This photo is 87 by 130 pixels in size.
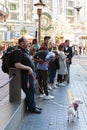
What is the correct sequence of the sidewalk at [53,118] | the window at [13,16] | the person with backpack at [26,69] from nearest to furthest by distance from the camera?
the sidewalk at [53,118] → the person with backpack at [26,69] → the window at [13,16]

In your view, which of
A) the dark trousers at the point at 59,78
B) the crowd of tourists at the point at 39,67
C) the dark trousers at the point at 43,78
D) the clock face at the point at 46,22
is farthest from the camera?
the clock face at the point at 46,22

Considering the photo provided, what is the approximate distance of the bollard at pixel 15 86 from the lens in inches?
347

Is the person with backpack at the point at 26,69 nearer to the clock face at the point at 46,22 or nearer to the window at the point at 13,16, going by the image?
the clock face at the point at 46,22

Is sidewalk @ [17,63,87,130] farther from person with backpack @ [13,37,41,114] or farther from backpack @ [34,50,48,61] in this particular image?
backpack @ [34,50,48,61]

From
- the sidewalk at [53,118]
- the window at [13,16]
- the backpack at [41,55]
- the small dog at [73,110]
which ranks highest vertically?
the window at [13,16]

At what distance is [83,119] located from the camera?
9.09 m

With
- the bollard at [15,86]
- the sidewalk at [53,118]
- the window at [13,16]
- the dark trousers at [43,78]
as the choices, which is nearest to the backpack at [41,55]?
the dark trousers at [43,78]

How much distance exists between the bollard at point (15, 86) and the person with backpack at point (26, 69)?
5.4 inches

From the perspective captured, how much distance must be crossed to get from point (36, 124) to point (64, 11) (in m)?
108

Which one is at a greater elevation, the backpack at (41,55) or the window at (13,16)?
the window at (13,16)

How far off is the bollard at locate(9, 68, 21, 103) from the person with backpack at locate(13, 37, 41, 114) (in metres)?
0.14

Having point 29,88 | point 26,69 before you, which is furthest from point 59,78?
Result: point 26,69

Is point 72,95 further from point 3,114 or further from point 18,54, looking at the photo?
point 3,114

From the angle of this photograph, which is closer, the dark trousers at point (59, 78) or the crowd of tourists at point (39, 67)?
the crowd of tourists at point (39, 67)
